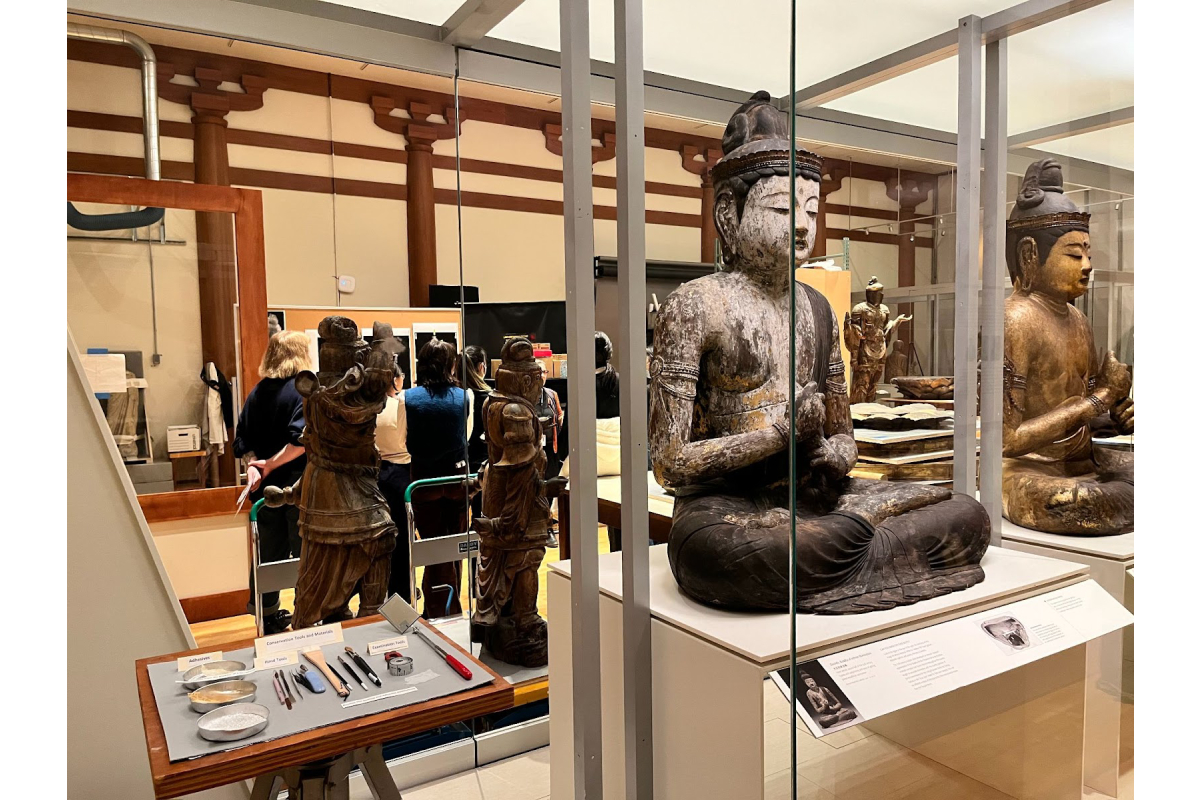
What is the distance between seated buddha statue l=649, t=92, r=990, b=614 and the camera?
1.37 metres

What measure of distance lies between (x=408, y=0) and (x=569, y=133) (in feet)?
4.41

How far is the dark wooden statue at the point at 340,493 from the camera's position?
2.69 metres

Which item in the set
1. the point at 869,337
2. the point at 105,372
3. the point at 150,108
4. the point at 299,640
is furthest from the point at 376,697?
the point at 150,108

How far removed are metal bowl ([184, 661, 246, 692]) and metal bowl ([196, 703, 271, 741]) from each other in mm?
163

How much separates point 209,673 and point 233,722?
27 cm

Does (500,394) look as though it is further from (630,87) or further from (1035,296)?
(1035,296)

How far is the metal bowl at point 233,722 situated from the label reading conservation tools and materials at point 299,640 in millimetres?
287

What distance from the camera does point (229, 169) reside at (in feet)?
10.0

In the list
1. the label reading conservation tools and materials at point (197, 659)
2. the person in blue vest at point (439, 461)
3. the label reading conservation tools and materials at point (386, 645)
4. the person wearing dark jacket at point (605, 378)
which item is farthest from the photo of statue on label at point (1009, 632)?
the person in blue vest at point (439, 461)

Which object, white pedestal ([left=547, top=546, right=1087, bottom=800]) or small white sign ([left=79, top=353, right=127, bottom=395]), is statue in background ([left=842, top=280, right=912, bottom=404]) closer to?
white pedestal ([left=547, top=546, right=1087, bottom=800])

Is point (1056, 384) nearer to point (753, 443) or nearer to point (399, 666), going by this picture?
point (753, 443)

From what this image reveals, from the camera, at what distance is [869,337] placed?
102 cm

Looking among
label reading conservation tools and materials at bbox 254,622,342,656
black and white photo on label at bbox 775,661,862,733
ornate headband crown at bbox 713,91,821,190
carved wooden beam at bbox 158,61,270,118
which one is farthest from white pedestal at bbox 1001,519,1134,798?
carved wooden beam at bbox 158,61,270,118

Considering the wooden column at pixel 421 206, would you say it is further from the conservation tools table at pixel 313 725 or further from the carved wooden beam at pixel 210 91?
the conservation tools table at pixel 313 725
